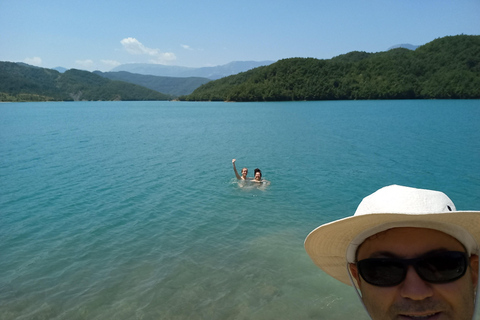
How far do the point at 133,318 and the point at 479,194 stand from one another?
47.7 feet

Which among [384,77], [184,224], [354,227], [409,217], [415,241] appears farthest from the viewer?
[384,77]

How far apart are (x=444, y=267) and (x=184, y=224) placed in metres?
10.0

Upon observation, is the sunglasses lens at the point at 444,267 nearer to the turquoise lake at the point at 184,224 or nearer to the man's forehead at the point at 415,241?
the man's forehead at the point at 415,241

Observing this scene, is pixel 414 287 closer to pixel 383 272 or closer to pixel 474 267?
pixel 383 272

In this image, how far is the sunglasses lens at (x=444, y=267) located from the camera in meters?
1.59

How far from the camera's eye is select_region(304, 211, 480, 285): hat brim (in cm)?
156

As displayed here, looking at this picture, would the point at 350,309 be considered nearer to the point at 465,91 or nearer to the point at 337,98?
the point at 465,91

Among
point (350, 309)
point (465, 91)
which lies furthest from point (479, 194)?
point (465, 91)

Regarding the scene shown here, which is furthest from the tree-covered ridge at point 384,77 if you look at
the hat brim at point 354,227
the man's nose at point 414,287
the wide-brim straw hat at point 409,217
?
the man's nose at point 414,287

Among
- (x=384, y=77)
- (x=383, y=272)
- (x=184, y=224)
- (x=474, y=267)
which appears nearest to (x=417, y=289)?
(x=383, y=272)

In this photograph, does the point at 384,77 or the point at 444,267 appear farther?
the point at 384,77

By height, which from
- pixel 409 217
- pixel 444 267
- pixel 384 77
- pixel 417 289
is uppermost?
pixel 384 77

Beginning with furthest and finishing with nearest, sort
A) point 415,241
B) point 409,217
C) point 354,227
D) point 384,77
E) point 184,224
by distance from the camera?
1. point 384,77
2. point 184,224
3. point 354,227
4. point 415,241
5. point 409,217

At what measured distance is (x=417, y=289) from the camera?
5.35ft
